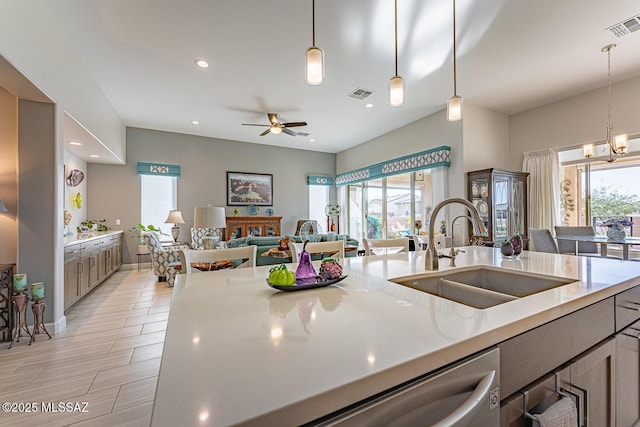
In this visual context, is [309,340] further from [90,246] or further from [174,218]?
[174,218]

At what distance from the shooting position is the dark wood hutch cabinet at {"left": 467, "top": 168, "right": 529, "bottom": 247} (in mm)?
4477

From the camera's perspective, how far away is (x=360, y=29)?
2.85 meters

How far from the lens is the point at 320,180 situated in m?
8.03

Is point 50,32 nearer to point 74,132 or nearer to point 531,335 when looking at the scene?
point 74,132

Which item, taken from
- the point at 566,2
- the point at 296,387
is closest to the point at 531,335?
the point at 296,387

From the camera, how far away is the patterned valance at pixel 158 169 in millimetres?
6012

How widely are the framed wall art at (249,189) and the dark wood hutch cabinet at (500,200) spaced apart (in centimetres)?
468

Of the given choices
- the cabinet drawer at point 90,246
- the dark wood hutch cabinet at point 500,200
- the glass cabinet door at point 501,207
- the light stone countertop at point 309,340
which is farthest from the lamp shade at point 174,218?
the glass cabinet door at point 501,207

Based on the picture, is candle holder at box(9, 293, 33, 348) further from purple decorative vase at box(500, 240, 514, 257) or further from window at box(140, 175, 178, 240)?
purple decorative vase at box(500, 240, 514, 257)

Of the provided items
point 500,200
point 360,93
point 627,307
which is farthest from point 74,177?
point 500,200

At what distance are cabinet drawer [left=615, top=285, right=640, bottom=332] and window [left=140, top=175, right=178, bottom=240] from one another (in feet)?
22.9

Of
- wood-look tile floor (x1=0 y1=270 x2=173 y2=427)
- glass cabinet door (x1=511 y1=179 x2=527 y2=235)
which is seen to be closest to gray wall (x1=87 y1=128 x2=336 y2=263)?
wood-look tile floor (x1=0 y1=270 x2=173 y2=427)

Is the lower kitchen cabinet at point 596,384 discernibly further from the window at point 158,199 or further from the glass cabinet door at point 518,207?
the window at point 158,199

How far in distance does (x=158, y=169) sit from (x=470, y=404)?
6.88m
